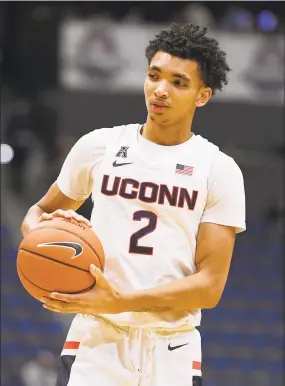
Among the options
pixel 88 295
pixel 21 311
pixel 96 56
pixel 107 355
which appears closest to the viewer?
pixel 88 295

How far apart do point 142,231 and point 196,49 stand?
2.24 ft

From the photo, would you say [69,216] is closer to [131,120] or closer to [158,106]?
[158,106]

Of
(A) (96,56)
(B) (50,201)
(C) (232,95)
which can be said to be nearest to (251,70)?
(C) (232,95)

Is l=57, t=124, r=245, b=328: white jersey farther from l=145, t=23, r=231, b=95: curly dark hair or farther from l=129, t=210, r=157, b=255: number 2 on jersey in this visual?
l=145, t=23, r=231, b=95: curly dark hair

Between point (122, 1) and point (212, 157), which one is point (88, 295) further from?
point (122, 1)

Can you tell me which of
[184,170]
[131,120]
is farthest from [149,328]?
[131,120]

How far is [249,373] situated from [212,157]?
5980mm

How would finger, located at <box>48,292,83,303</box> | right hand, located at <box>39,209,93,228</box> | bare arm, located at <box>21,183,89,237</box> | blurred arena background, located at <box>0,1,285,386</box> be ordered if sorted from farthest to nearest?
blurred arena background, located at <box>0,1,285,386</box> < bare arm, located at <box>21,183,89,237</box> < right hand, located at <box>39,209,93,228</box> < finger, located at <box>48,292,83,303</box>

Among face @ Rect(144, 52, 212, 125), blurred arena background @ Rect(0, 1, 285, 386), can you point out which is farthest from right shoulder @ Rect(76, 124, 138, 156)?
blurred arena background @ Rect(0, 1, 285, 386)

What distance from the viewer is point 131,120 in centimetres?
966

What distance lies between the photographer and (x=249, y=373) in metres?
8.55

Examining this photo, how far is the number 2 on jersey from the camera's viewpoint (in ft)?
9.37

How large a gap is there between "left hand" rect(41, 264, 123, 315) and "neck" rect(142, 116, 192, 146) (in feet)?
2.00

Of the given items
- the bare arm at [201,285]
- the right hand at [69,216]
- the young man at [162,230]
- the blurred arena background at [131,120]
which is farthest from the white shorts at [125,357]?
the blurred arena background at [131,120]
